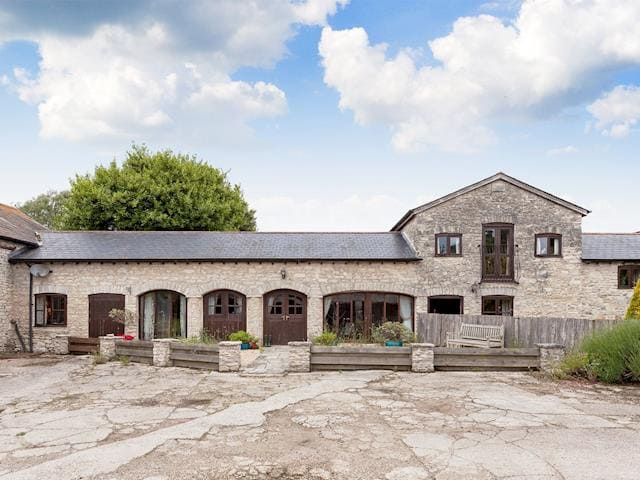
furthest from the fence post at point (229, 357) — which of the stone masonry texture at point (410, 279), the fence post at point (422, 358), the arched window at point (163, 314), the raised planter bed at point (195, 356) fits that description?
the arched window at point (163, 314)

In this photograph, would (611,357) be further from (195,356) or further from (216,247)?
(216,247)

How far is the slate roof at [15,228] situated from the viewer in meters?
18.2

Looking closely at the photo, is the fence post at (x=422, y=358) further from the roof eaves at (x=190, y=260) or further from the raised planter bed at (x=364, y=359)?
the roof eaves at (x=190, y=260)

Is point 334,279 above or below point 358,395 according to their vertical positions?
above

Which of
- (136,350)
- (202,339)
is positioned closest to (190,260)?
(202,339)

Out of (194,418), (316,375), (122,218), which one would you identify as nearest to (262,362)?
(316,375)

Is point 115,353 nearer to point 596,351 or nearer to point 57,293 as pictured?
point 57,293

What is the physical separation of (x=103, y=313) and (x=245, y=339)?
5890 millimetres

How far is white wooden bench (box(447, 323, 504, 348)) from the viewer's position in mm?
14539

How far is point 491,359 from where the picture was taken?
12.6 m

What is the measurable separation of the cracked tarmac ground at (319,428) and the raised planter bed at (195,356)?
97cm

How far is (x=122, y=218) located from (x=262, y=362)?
17.5 metres

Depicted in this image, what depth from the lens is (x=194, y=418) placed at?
8.42m

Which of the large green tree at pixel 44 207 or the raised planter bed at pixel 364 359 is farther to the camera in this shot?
the large green tree at pixel 44 207
